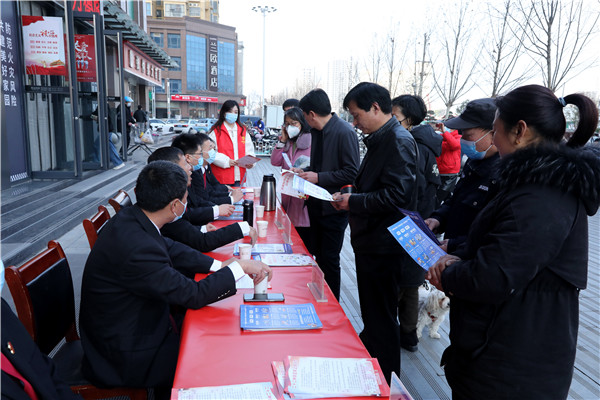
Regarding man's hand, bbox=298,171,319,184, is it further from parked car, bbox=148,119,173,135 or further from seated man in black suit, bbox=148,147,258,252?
parked car, bbox=148,119,173,135

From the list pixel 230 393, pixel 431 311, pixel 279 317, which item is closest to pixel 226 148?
pixel 431 311

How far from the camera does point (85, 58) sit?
784 centimetres

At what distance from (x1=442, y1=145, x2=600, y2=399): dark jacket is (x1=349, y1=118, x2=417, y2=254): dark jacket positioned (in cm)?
74

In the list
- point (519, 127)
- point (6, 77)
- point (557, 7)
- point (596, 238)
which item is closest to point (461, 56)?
point (557, 7)

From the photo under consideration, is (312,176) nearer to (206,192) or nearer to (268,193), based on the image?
(268,193)

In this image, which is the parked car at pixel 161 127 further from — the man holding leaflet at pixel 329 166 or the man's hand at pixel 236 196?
the man holding leaflet at pixel 329 166

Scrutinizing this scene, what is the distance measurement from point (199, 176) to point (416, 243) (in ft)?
7.78

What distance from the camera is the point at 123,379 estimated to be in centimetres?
163

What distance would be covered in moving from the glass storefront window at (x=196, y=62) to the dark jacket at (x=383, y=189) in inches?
2137

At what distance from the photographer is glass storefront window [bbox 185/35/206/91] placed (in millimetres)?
51375

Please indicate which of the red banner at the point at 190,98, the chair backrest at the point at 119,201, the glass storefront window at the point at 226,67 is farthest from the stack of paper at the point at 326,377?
the glass storefront window at the point at 226,67

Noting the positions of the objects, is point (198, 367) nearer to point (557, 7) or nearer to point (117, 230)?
point (117, 230)

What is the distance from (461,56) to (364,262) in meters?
13.9

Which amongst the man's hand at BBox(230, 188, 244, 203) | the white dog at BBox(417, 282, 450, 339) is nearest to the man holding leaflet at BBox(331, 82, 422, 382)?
the white dog at BBox(417, 282, 450, 339)
